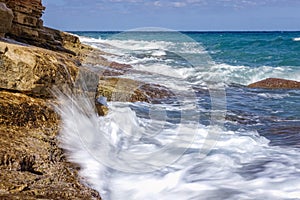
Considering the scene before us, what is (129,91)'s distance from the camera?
817 cm

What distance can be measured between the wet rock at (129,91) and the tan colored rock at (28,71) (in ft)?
9.17

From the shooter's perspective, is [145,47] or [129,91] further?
[145,47]

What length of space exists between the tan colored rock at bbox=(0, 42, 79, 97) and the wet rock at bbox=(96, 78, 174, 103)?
110 inches

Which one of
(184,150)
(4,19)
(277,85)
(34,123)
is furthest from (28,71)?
(277,85)

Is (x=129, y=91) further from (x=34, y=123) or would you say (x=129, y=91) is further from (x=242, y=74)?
(x=242, y=74)

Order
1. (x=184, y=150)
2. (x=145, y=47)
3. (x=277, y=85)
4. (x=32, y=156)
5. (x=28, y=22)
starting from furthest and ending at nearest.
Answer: (x=145, y=47)
(x=277, y=85)
(x=28, y=22)
(x=184, y=150)
(x=32, y=156)

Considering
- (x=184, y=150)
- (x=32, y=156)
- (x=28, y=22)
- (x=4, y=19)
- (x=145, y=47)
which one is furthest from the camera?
(x=145, y=47)

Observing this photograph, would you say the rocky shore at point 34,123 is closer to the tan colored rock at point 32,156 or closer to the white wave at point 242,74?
the tan colored rock at point 32,156

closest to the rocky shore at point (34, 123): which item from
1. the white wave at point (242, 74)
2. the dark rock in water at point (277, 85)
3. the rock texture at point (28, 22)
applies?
the rock texture at point (28, 22)

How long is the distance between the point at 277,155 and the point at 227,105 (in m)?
4.00

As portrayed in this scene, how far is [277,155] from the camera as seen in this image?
4723 millimetres

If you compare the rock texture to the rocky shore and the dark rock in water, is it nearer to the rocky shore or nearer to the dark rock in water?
the rocky shore

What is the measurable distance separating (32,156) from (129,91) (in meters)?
5.10

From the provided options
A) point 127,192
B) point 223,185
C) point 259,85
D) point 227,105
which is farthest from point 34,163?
point 259,85
